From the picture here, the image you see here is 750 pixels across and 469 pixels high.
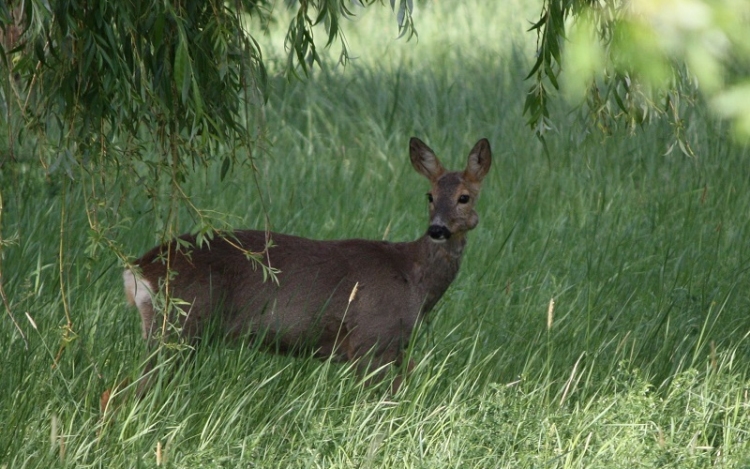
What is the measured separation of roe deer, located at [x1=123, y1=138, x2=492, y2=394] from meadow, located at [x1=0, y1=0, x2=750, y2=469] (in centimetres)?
13

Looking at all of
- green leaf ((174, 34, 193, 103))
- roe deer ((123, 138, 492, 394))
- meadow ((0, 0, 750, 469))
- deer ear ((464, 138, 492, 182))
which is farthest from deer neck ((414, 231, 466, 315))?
green leaf ((174, 34, 193, 103))

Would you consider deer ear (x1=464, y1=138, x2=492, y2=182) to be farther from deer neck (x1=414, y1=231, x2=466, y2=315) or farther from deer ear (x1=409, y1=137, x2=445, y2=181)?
deer neck (x1=414, y1=231, x2=466, y2=315)

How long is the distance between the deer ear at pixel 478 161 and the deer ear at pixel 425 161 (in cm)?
17

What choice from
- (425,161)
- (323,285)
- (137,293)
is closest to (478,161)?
(425,161)

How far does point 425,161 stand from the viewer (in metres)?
5.65

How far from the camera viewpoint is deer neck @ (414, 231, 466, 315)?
17.2ft

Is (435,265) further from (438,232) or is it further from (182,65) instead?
(182,65)

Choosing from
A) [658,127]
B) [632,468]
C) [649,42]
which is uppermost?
[658,127]

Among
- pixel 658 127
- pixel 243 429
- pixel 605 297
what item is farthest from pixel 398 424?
pixel 658 127

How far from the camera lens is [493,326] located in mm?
5426

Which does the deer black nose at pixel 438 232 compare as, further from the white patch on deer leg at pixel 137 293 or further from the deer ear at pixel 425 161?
the white patch on deer leg at pixel 137 293

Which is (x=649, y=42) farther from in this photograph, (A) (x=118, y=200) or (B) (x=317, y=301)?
(B) (x=317, y=301)

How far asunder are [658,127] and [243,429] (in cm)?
618

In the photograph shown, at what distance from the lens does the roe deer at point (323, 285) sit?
468cm
